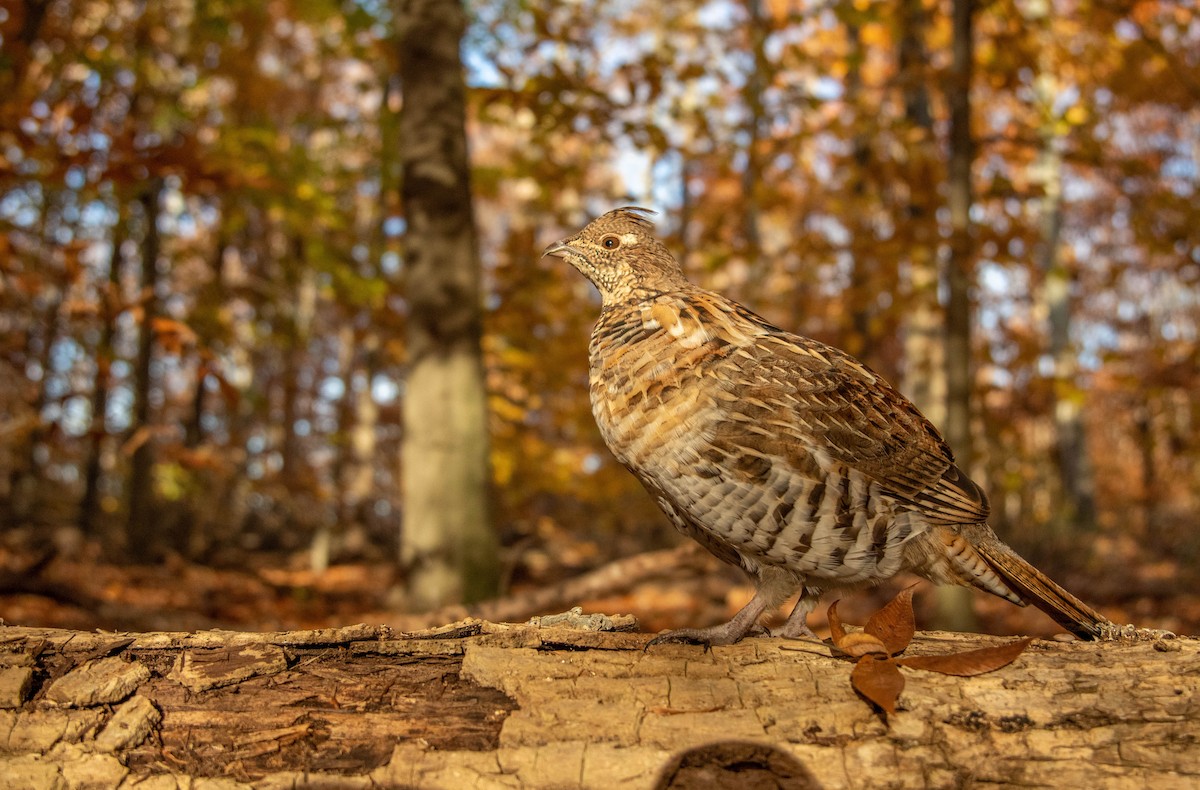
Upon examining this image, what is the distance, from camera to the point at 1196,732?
220 cm

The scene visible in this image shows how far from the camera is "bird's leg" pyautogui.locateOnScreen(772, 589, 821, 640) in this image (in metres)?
2.95

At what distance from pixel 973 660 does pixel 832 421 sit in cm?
75

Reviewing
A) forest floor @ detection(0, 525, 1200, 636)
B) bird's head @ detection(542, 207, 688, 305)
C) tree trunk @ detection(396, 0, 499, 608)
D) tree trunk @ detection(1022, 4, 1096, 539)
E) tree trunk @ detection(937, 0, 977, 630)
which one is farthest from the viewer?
tree trunk @ detection(1022, 4, 1096, 539)

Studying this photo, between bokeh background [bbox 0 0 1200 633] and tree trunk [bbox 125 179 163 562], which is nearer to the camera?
bokeh background [bbox 0 0 1200 633]

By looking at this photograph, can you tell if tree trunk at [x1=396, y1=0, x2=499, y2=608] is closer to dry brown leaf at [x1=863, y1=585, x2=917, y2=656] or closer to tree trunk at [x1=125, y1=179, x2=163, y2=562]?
dry brown leaf at [x1=863, y1=585, x2=917, y2=656]

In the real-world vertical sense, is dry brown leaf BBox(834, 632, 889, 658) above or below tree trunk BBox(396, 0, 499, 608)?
below

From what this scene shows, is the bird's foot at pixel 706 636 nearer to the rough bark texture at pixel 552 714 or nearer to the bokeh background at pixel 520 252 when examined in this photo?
the rough bark texture at pixel 552 714

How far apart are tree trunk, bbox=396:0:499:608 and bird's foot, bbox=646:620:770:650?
9.37ft

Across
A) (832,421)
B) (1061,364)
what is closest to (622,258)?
(832,421)

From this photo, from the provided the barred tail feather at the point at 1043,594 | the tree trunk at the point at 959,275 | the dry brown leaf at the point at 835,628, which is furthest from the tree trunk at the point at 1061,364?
the dry brown leaf at the point at 835,628

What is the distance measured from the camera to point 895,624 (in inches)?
98.9

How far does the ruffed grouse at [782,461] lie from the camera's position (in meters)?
2.64

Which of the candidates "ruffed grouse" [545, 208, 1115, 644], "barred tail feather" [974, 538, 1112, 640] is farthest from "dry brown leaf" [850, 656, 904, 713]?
"barred tail feather" [974, 538, 1112, 640]

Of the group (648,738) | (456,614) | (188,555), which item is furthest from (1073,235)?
(648,738)
